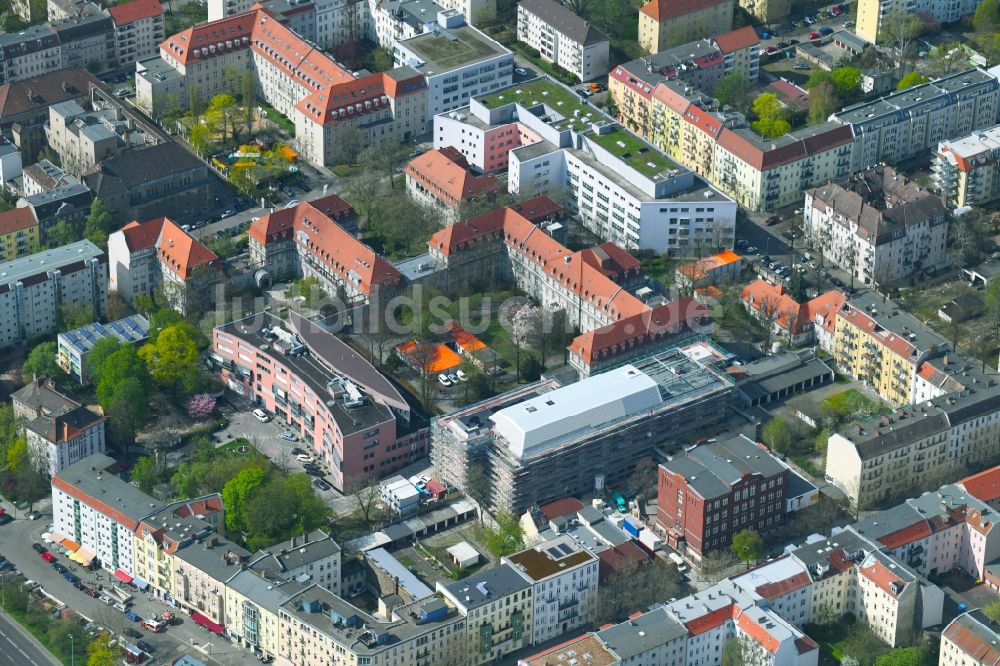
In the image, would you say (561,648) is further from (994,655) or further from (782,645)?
(994,655)

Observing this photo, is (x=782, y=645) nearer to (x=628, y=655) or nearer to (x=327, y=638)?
(x=628, y=655)

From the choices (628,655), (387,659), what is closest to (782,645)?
(628,655)

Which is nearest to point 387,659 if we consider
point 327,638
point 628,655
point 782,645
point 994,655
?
point 327,638

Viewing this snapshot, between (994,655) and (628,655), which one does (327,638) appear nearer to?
(628,655)

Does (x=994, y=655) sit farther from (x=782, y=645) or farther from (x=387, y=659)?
(x=387, y=659)

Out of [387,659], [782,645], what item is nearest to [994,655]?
[782,645]

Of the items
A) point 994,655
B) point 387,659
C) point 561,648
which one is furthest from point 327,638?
point 994,655
